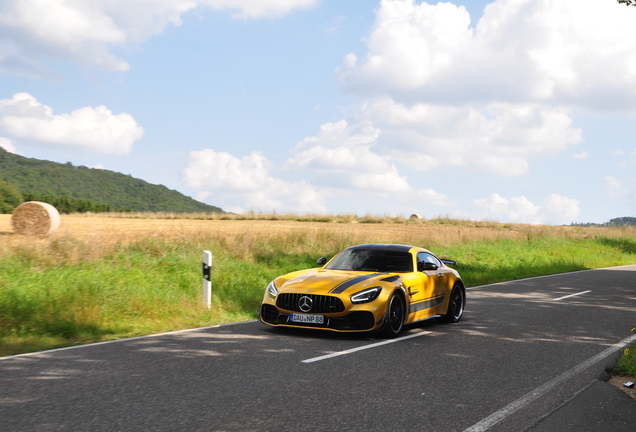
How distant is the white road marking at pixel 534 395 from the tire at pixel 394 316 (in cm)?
270

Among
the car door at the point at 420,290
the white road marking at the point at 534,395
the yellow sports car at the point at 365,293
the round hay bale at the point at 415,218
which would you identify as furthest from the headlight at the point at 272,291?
the round hay bale at the point at 415,218

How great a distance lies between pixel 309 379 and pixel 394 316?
3.17m

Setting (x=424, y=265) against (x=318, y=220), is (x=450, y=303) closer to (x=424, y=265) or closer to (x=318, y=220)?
(x=424, y=265)

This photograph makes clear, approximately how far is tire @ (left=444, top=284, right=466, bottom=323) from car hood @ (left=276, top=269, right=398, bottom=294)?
2.03 metres

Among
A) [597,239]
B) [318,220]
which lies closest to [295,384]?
[597,239]

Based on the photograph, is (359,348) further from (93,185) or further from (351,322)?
(93,185)

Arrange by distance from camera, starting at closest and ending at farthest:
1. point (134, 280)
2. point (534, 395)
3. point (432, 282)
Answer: point (534, 395)
point (432, 282)
point (134, 280)

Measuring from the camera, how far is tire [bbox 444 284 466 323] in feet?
36.5

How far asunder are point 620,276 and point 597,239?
22.1 meters

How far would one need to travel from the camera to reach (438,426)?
500 cm

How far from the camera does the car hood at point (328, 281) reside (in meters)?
9.08

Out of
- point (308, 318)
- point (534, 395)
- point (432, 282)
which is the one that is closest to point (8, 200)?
point (432, 282)

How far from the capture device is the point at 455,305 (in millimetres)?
11359

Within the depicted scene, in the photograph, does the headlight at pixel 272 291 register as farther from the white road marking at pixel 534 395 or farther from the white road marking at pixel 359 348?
the white road marking at pixel 534 395
